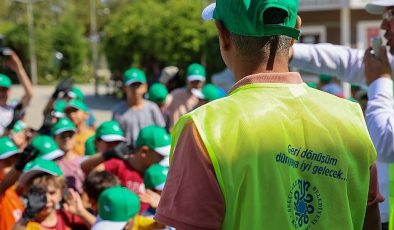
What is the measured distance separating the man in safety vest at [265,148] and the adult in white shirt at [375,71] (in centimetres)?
67

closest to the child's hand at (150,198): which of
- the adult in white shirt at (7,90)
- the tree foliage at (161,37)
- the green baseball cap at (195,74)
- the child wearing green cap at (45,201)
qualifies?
the child wearing green cap at (45,201)

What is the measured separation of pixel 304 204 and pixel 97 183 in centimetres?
287

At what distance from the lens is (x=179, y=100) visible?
26.1 ft

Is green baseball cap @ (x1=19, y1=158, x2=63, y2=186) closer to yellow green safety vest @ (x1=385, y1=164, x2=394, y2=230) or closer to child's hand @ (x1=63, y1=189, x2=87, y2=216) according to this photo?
child's hand @ (x1=63, y1=189, x2=87, y2=216)

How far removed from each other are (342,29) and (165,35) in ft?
22.0

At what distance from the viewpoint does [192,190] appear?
1537mm

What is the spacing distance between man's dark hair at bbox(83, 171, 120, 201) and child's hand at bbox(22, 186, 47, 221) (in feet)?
2.04

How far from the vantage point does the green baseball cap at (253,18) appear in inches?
64.1

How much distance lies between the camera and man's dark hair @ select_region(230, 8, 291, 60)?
166 centimetres

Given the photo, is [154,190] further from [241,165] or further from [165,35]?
[165,35]

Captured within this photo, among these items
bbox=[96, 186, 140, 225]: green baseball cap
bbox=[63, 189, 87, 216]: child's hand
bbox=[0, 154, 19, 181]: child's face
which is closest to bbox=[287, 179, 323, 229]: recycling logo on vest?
bbox=[96, 186, 140, 225]: green baseball cap

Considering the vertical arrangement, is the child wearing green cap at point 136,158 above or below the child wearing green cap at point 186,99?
below

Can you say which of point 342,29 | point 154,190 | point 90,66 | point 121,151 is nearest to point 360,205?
point 154,190

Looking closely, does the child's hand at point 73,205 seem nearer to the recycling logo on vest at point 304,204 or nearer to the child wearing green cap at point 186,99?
the recycling logo on vest at point 304,204
